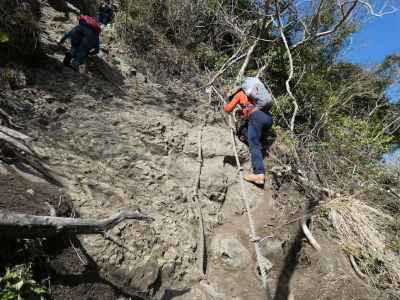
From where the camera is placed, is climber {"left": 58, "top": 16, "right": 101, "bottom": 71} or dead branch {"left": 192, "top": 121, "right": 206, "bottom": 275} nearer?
dead branch {"left": 192, "top": 121, "right": 206, "bottom": 275}

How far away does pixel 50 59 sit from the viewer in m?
5.35

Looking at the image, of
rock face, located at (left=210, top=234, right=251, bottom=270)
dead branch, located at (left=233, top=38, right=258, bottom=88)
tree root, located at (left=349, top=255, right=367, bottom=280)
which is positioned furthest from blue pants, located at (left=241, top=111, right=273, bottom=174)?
dead branch, located at (left=233, top=38, right=258, bottom=88)

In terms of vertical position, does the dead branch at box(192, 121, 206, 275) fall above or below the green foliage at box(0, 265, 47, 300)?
below

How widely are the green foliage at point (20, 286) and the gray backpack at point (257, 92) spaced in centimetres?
389

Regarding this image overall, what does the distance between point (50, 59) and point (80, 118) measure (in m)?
1.53

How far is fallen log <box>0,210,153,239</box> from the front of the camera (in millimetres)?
2020

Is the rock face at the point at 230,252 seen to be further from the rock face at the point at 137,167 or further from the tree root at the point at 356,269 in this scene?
the tree root at the point at 356,269

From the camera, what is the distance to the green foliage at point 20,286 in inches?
74.7

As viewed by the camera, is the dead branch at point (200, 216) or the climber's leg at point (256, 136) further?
the climber's leg at point (256, 136)

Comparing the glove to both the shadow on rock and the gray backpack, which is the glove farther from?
the shadow on rock

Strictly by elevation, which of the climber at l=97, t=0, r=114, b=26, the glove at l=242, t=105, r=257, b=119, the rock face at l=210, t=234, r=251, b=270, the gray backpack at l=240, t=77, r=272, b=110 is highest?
the gray backpack at l=240, t=77, r=272, b=110

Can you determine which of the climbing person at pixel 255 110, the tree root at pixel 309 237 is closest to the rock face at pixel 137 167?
the climbing person at pixel 255 110

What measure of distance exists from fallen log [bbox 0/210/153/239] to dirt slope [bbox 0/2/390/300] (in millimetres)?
310

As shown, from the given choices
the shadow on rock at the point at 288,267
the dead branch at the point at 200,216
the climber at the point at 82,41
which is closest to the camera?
the dead branch at the point at 200,216
